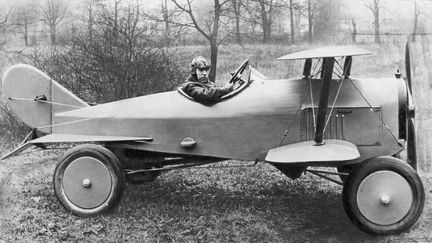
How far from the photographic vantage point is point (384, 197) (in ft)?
16.2

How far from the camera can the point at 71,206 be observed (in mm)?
5516

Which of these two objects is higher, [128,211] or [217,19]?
[217,19]

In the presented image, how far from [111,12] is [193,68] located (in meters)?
4.16

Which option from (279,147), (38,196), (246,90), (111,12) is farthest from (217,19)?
(38,196)

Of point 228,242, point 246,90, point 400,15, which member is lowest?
point 228,242

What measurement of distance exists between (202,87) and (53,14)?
447cm

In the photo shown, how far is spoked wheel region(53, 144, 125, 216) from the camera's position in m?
5.48

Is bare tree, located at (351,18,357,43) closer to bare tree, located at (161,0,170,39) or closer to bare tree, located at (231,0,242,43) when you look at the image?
bare tree, located at (231,0,242,43)

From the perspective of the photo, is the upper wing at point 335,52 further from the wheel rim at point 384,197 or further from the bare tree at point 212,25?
the bare tree at point 212,25

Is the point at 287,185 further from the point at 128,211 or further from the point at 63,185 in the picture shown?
the point at 63,185

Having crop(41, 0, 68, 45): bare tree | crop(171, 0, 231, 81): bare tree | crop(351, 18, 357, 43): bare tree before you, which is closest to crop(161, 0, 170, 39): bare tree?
crop(171, 0, 231, 81): bare tree

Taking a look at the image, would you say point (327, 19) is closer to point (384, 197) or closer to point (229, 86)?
point (229, 86)

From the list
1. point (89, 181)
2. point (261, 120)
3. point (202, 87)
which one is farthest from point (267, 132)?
point (89, 181)

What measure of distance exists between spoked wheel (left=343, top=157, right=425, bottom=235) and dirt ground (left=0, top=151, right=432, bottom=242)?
15 cm
